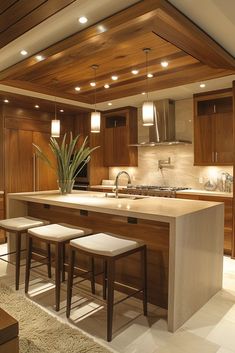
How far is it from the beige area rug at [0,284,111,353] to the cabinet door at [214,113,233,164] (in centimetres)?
332

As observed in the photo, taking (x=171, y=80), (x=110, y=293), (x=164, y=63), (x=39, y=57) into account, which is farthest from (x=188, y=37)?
(x=110, y=293)

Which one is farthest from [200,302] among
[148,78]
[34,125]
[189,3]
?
[34,125]

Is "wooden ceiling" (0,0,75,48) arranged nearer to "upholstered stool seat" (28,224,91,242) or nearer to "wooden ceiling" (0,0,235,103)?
"wooden ceiling" (0,0,235,103)

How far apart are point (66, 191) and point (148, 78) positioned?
2031 mm

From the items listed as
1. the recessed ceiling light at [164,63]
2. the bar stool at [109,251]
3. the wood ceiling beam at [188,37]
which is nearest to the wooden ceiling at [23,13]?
the wood ceiling beam at [188,37]

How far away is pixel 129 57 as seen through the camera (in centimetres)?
330

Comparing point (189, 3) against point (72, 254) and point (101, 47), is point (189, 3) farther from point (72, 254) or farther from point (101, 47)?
point (72, 254)

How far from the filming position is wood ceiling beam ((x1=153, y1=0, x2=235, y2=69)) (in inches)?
89.4

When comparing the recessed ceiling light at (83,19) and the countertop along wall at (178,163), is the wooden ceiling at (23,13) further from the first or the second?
the countertop along wall at (178,163)

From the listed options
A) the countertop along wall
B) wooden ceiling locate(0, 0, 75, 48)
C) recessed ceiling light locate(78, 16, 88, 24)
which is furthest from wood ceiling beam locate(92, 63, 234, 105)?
wooden ceiling locate(0, 0, 75, 48)

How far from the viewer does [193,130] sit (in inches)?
196

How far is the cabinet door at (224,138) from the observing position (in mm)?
4320

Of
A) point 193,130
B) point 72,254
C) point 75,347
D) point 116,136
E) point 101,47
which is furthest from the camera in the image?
point 116,136

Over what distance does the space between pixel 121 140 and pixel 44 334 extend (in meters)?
4.24
